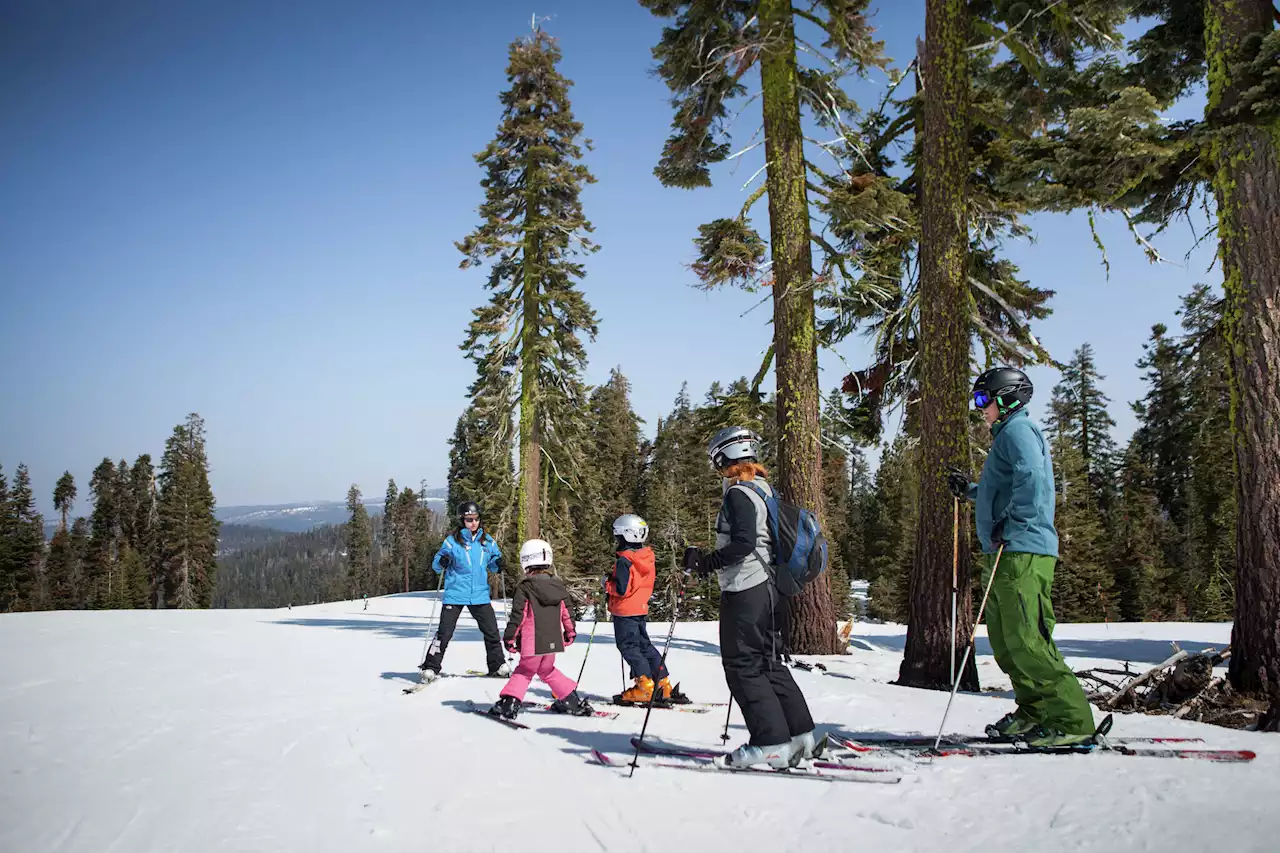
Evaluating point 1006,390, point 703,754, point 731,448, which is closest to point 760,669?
point 703,754

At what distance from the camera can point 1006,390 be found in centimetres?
512

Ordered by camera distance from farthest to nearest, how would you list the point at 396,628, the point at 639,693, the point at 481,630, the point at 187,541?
the point at 187,541 < the point at 396,628 < the point at 481,630 < the point at 639,693

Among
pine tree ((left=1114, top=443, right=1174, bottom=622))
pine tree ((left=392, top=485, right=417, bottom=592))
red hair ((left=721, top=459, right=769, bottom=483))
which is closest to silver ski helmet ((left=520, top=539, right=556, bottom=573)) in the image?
red hair ((left=721, top=459, right=769, bottom=483))

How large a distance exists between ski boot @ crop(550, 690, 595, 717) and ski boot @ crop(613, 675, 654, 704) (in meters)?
0.59

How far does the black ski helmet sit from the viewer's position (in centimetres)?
510

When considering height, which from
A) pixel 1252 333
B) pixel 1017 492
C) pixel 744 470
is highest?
pixel 1252 333

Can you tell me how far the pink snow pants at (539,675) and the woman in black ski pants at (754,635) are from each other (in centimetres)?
268

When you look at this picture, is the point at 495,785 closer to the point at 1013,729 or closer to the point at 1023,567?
the point at 1013,729

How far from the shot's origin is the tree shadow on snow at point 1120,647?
36.0 ft

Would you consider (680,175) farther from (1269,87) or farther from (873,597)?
(873,597)

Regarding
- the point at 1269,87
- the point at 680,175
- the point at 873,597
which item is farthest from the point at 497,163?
the point at 873,597

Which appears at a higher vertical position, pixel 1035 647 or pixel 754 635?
pixel 754 635

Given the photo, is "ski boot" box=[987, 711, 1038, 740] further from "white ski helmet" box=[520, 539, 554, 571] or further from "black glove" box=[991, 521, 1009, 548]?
"white ski helmet" box=[520, 539, 554, 571]

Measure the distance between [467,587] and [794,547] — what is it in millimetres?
5692
